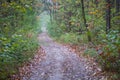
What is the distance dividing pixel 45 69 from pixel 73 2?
13431 millimetres

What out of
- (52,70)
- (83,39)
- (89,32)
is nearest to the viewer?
(52,70)

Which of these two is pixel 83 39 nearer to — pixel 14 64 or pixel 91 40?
pixel 91 40

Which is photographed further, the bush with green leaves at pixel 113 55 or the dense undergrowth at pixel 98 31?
the dense undergrowth at pixel 98 31

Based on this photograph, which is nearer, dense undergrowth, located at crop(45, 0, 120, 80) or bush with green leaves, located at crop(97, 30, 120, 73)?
bush with green leaves, located at crop(97, 30, 120, 73)

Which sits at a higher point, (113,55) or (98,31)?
(113,55)

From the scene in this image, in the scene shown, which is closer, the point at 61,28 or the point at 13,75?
the point at 13,75

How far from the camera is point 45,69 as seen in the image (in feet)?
31.7

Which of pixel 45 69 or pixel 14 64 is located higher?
pixel 14 64

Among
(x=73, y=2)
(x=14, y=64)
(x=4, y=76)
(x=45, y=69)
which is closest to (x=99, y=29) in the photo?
(x=73, y=2)

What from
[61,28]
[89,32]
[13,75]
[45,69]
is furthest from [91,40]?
[61,28]

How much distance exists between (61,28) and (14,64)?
68.8ft

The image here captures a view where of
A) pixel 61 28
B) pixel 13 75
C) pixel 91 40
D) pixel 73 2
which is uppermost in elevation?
pixel 73 2

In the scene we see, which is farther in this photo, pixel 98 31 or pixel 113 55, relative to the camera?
pixel 98 31

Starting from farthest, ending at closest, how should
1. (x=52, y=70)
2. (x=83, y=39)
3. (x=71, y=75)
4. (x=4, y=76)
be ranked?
(x=83, y=39) < (x=52, y=70) < (x=71, y=75) < (x=4, y=76)
